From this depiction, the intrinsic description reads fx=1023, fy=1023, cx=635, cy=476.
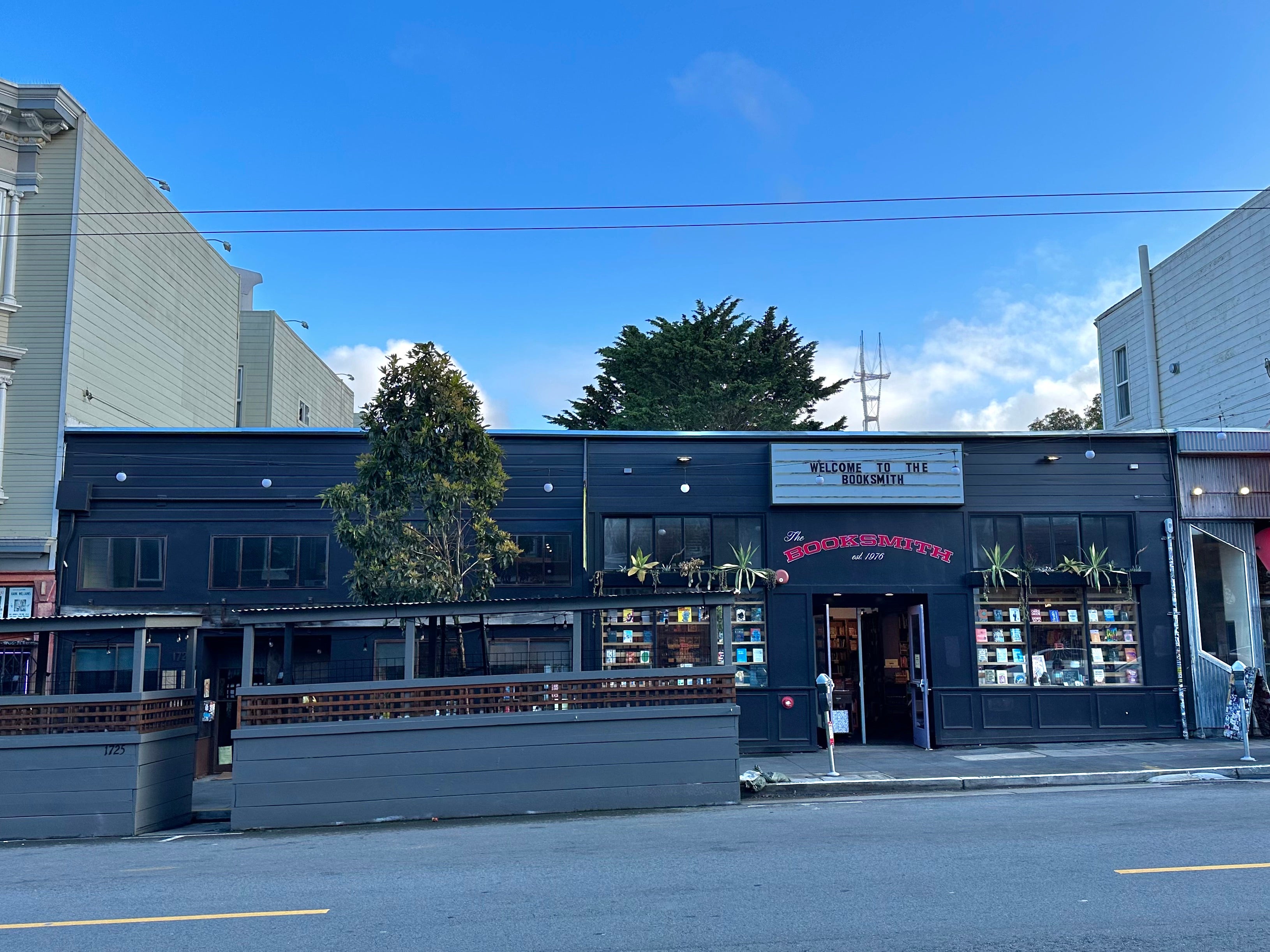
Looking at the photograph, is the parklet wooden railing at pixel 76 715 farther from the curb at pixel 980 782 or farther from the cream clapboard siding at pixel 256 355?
the cream clapboard siding at pixel 256 355

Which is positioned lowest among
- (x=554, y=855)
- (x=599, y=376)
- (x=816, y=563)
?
(x=554, y=855)

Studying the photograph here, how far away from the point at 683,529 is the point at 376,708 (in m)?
6.94

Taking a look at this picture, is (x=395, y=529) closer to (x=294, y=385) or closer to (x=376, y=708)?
(x=376, y=708)

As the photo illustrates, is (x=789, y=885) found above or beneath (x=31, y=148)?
beneath

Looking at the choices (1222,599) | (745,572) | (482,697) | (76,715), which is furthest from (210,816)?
(1222,599)

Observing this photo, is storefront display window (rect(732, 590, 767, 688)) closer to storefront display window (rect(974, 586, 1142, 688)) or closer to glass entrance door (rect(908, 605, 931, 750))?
glass entrance door (rect(908, 605, 931, 750))

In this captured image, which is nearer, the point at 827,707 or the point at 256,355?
the point at 827,707

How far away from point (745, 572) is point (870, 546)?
Answer: 7.39ft

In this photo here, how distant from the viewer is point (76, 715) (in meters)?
12.9

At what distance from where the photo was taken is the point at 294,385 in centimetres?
3108

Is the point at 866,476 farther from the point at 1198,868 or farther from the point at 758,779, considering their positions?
the point at 1198,868

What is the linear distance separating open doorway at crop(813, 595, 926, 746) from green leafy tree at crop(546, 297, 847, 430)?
56.1 feet

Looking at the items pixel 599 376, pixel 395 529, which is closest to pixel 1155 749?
pixel 395 529

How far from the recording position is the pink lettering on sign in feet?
58.4
